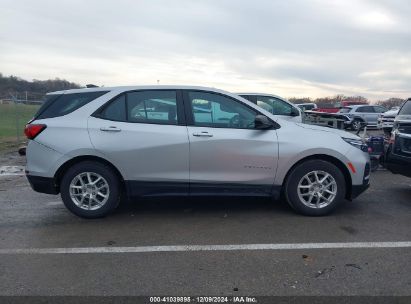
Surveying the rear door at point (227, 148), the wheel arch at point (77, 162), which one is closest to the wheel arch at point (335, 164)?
the rear door at point (227, 148)

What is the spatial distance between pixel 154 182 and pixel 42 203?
6.84ft

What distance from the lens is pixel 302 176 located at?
5.58 m

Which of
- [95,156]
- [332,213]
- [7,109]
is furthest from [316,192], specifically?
[7,109]

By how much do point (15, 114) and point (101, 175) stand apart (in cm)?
1453

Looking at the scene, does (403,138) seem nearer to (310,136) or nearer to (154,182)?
(310,136)


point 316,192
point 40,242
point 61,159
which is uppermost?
point 61,159

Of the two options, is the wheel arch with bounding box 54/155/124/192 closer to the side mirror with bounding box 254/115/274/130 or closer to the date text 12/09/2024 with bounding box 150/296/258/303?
the side mirror with bounding box 254/115/274/130

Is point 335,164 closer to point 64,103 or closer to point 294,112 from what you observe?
point 64,103

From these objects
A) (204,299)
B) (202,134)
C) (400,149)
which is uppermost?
(202,134)

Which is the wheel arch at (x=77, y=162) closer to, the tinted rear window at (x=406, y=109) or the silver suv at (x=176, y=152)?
the silver suv at (x=176, y=152)

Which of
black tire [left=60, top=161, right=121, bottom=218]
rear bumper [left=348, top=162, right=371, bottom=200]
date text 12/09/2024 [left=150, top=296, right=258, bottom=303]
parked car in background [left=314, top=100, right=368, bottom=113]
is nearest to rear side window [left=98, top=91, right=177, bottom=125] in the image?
black tire [left=60, top=161, right=121, bottom=218]

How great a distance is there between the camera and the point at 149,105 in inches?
220

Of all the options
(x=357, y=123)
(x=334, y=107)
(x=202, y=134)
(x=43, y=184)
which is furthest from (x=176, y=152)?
(x=334, y=107)

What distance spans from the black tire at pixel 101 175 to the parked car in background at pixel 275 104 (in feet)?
20.9
